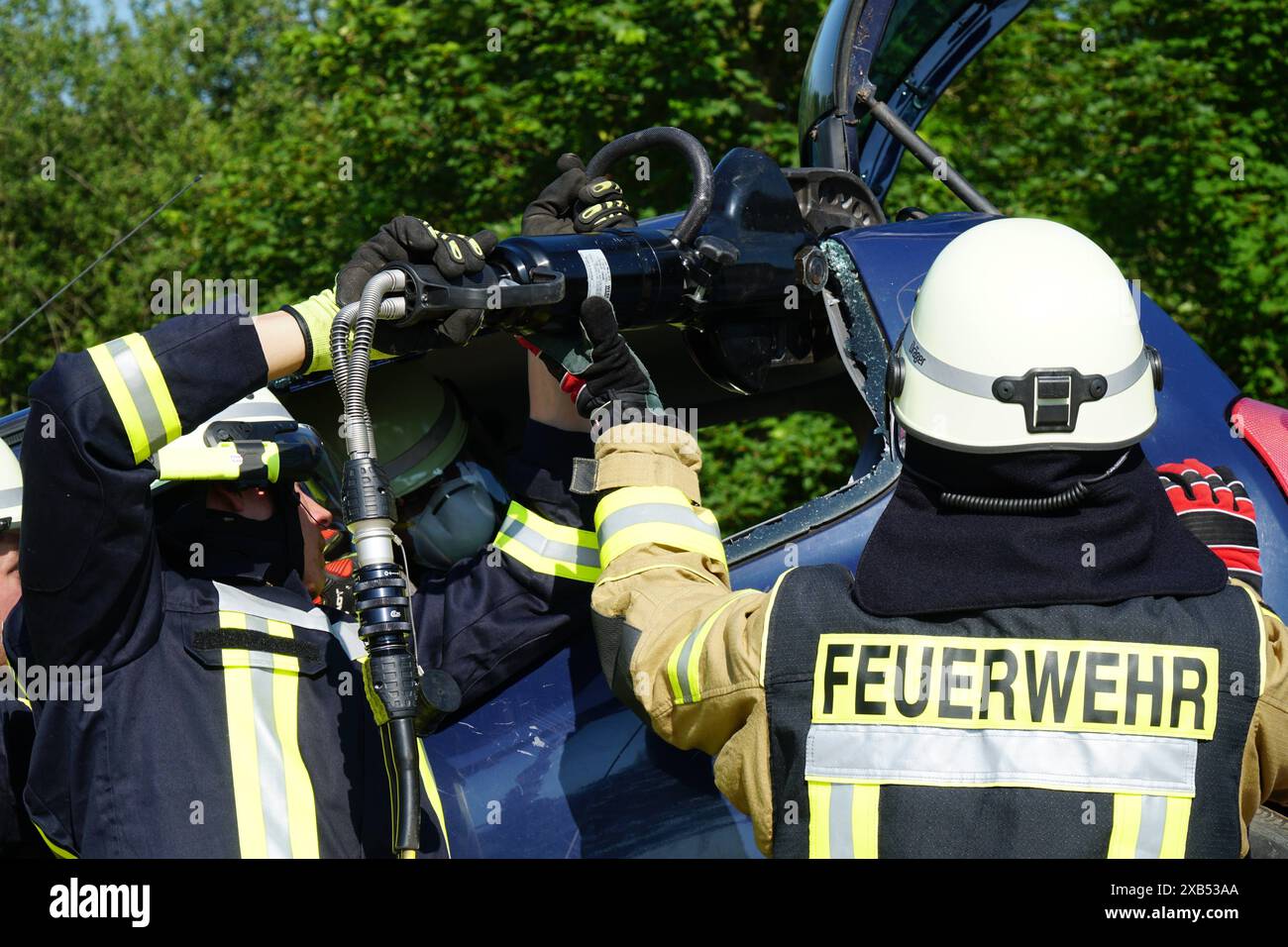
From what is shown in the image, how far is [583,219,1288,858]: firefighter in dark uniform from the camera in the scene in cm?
184

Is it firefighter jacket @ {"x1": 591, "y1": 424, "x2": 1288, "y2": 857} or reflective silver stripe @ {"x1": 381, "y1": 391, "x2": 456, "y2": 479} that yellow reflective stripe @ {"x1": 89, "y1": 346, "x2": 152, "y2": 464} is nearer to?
reflective silver stripe @ {"x1": 381, "y1": 391, "x2": 456, "y2": 479}

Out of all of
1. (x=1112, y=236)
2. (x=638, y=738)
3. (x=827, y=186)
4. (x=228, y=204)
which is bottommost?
(x=638, y=738)

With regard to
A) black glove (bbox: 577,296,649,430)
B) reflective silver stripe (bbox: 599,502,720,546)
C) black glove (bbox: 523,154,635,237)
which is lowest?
reflective silver stripe (bbox: 599,502,720,546)

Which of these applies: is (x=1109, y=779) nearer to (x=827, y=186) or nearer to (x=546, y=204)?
(x=546, y=204)

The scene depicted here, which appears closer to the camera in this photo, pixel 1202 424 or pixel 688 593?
pixel 688 593

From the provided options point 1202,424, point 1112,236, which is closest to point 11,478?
point 1202,424

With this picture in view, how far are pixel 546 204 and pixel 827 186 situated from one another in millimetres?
787

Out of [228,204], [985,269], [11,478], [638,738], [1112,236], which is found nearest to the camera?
[985,269]

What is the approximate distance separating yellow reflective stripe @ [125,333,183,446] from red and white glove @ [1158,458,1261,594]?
1503mm

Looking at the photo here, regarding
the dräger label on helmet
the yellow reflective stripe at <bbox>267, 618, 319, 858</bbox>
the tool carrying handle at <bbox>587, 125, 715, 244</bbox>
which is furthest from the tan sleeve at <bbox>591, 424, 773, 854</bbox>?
the yellow reflective stripe at <bbox>267, 618, 319, 858</bbox>

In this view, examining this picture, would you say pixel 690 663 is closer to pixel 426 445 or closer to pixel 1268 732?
pixel 1268 732

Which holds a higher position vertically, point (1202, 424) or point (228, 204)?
point (228, 204)

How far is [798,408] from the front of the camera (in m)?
3.54

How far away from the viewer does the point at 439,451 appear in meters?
2.95
